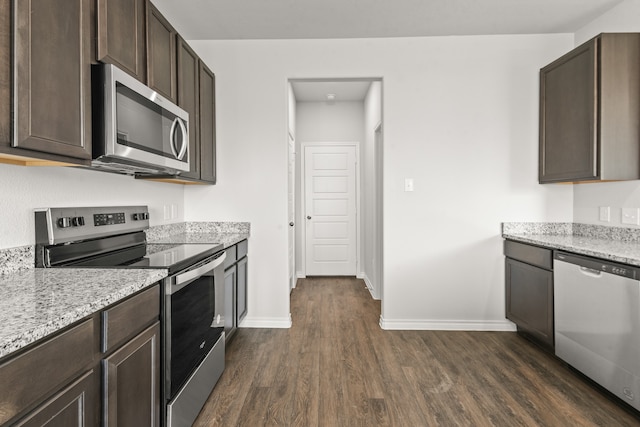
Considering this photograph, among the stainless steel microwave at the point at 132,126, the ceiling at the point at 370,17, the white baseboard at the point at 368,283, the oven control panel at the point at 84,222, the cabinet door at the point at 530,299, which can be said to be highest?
the ceiling at the point at 370,17

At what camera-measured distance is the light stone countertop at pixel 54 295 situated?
33.2 inches

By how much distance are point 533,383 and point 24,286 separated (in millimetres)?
2673

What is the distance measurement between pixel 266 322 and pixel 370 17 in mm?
2718

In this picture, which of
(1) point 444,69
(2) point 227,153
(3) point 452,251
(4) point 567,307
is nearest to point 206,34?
(2) point 227,153

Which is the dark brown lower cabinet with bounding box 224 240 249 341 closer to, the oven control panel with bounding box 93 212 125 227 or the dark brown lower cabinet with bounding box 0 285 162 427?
the oven control panel with bounding box 93 212 125 227

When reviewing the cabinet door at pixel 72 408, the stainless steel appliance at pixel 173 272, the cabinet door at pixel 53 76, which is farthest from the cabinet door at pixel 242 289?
the cabinet door at pixel 72 408

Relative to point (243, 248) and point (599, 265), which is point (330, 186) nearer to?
point (243, 248)

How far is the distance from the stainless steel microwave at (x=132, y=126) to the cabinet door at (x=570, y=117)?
2.77 meters

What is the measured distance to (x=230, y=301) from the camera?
8.78 feet

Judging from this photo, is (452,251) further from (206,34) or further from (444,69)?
(206,34)

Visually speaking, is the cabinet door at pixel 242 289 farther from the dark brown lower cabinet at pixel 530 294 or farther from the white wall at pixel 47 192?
the dark brown lower cabinet at pixel 530 294

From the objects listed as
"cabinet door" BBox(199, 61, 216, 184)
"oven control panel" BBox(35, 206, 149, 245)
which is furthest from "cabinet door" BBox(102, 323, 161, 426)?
"cabinet door" BBox(199, 61, 216, 184)

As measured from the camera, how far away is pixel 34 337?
0.84 meters

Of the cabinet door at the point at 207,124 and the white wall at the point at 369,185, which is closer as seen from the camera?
the cabinet door at the point at 207,124
